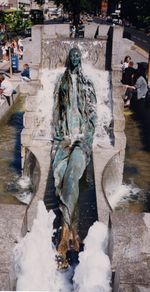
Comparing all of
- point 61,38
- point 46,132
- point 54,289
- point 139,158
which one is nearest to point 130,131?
point 139,158

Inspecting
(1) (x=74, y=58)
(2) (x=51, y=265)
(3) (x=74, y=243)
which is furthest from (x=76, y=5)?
(2) (x=51, y=265)

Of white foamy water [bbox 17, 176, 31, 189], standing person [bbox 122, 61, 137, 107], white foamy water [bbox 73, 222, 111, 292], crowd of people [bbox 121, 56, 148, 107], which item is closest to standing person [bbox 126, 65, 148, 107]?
crowd of people [bbox 121, 56, 148, 107]

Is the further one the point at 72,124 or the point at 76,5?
the point at 76,5

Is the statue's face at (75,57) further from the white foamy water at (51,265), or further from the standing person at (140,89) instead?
the standing person at (140,89)

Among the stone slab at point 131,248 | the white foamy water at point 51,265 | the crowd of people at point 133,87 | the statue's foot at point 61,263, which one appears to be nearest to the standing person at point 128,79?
the crowd of people at point 133,87

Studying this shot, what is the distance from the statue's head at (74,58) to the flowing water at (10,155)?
10.1 feet

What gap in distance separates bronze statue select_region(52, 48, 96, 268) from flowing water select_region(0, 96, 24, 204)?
6.79 feet

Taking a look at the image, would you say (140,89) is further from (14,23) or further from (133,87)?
(14,23)

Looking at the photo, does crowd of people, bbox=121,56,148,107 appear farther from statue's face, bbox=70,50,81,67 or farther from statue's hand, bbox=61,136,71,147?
statue's hand, bbox=61,136,71,147

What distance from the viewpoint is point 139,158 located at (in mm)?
11633

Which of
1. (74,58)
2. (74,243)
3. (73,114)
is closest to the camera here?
(74,243)

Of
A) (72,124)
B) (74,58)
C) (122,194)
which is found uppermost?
(74,58)

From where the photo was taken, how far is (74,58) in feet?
26.0

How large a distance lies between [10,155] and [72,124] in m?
4.01
